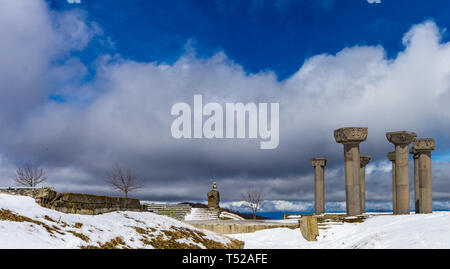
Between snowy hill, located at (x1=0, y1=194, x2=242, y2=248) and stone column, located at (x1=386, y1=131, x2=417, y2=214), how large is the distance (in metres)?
15.7

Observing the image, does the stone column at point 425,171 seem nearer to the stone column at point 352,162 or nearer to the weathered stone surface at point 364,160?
the stone column at point 352,162

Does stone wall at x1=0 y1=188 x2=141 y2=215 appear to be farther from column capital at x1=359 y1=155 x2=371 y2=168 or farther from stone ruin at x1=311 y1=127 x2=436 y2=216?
column capital at x1=359 y1=155 x2=371 y2=168

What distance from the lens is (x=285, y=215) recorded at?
40.7 m

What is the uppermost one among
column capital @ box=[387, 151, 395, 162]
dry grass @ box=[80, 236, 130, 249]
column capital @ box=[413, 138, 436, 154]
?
column capital @ box=[413, 138, 436, 154]

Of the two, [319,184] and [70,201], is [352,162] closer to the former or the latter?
[319,184]

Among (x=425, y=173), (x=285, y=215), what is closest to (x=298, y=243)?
(x=425, y=173)

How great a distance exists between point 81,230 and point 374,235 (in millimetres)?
10678

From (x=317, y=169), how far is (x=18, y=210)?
28777 mm

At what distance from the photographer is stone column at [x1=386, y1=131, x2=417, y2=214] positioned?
89.9 ft

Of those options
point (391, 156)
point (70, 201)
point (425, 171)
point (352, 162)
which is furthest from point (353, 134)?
point (70, 201)

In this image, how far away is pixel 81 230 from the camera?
1195 cm

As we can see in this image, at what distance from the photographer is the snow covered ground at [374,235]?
14.1m

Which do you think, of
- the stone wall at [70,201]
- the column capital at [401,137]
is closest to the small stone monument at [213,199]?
the column capital at [401,137]

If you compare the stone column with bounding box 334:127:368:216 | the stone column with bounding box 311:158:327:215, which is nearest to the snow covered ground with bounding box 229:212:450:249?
the stone column with bounding box 334:127:368:216
